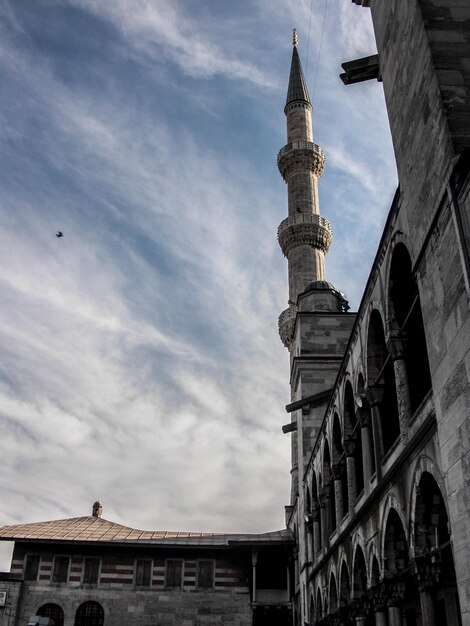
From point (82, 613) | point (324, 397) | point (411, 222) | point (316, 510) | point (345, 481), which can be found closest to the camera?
point (411, 222)

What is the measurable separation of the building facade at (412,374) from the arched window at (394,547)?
0.07ft

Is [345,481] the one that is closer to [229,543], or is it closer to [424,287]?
[424,287]

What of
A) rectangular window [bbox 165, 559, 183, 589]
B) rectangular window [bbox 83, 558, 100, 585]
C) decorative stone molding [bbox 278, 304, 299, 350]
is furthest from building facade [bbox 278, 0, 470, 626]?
decorative stone molding [bbox 278, 304, 299, 350]

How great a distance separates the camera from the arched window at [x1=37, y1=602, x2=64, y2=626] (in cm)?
3022

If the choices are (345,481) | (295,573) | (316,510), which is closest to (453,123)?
(345,481)

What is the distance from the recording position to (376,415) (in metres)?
12.8

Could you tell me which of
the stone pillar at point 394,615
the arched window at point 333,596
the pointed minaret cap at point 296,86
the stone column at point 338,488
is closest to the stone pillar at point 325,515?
the arched window at point 333,596

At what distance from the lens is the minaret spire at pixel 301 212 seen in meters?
40.3

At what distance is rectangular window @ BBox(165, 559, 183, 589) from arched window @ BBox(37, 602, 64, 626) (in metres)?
4.92

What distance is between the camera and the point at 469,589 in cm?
712

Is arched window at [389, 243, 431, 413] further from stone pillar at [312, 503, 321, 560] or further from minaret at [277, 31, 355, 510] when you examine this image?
minaret at [277, 31, 355, 510]

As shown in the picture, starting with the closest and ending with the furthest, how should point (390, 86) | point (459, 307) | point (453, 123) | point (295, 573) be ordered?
point (459, 307) < point (453, 123) < point (390, 86) < point (295, 573)

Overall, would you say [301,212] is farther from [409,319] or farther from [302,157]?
[409,319]

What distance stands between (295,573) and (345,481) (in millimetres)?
13050
